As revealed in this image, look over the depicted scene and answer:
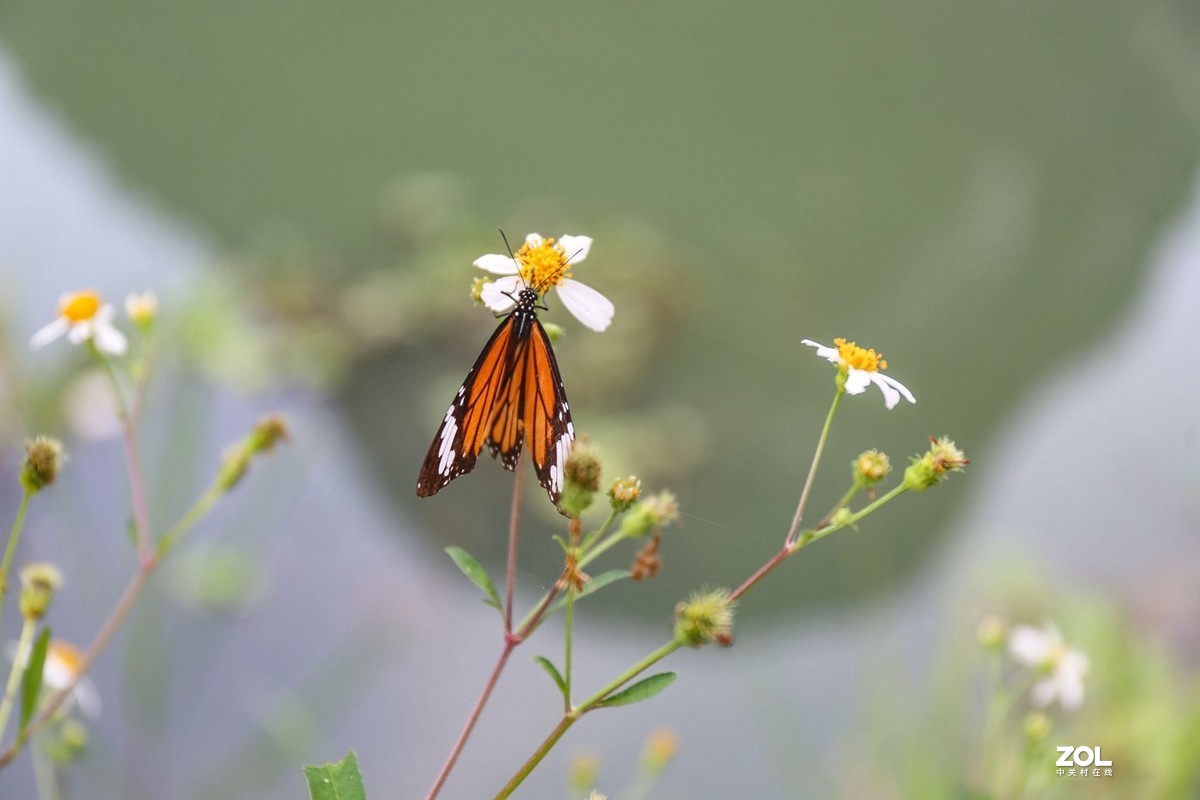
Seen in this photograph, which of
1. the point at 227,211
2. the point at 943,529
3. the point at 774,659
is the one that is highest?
the point at 227,211

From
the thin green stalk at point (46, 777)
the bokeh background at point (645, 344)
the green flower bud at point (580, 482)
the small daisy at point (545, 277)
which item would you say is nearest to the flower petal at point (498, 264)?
the small daisy at point (545, 277)

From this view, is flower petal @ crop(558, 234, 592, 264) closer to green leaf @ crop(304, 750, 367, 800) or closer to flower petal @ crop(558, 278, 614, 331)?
flower petal @ crop(558, 278, 614, 331)

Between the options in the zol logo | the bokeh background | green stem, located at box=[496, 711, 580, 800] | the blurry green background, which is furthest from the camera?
the blurry green background

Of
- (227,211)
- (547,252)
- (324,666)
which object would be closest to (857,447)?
(324,666)

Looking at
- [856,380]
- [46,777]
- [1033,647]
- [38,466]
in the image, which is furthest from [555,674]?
[46,777]

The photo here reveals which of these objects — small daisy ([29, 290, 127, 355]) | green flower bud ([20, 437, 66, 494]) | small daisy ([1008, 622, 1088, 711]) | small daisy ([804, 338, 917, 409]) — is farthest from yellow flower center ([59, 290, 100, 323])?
small daisy ([1008, 622, 1088, 711])

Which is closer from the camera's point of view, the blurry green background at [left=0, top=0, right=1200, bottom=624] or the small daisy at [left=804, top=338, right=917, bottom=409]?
the small daisy at [left=804, top=338, right=917, bottom=409]

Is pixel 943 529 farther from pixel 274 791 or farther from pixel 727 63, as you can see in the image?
pixel 727 63
